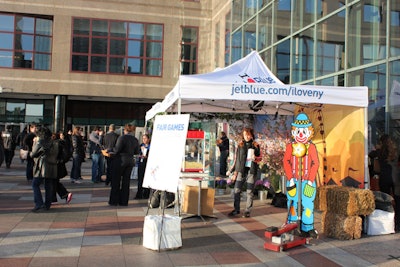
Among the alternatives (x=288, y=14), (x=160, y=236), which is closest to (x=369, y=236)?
(x=160, y=236)

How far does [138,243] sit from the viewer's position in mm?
6574

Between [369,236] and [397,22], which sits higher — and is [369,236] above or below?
below

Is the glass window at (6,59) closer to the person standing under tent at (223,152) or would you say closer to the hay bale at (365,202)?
the person standing under tent at (223,152)

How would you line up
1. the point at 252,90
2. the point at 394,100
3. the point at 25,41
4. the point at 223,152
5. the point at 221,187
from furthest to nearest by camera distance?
the point at 25,41, the point at 223,152, the point at 221,187, the point at 394,100, the point at 252,90

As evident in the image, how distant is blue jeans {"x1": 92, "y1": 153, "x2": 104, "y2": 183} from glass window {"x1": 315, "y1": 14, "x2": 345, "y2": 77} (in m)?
7.37

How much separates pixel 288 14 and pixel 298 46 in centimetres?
151

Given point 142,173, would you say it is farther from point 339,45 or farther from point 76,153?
point 339,45

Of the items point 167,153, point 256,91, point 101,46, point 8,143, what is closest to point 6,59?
point 101,46

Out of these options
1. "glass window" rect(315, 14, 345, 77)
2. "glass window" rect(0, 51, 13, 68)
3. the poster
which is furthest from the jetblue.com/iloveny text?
"glass window" rect(0, 51, 13, 68)

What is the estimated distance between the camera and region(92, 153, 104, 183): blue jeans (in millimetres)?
14133

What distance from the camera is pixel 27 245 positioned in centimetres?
620

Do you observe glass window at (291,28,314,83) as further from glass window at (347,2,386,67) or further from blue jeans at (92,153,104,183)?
blue jeans at (92,153,104,183)

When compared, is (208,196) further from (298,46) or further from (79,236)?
(298,46)

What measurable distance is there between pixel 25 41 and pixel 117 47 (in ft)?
19.8
